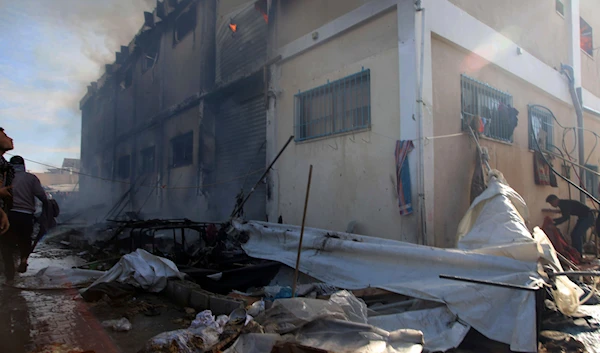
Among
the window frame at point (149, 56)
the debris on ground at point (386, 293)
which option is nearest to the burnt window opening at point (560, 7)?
the debris on ground at point (386, 293)

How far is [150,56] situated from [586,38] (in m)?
17.0

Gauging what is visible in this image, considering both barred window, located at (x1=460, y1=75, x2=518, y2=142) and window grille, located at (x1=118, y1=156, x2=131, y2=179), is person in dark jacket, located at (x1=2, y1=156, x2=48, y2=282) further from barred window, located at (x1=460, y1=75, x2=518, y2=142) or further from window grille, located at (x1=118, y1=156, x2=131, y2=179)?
window grille, located at (x1=118, y1=156, x2=131, y2=179)

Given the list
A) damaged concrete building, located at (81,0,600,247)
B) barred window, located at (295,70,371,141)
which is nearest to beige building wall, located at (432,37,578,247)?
damaged concrete building, located at (81,0,600,247)

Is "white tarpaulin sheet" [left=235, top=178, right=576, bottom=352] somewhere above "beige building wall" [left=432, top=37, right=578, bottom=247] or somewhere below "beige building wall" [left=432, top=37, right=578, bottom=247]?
below

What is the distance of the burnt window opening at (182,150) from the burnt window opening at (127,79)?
23.5 ft

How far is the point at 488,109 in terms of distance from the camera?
7301 millimetres

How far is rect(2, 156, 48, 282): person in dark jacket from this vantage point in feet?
16.8

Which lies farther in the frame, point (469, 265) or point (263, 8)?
point (263, 8)

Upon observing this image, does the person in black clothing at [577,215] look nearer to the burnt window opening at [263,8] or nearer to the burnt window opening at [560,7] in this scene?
the burnt window opening at [560,7]

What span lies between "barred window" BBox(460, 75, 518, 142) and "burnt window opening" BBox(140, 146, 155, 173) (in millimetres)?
12802

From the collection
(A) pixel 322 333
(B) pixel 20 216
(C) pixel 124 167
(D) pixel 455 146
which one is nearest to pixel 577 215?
(D) pixel 455 146

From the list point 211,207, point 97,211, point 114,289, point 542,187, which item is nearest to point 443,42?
point 542,187

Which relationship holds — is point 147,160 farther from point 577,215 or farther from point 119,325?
point 577,215

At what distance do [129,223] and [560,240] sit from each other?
8.63 metres
